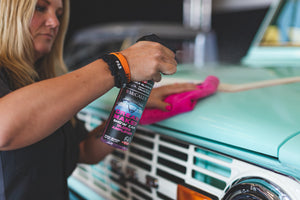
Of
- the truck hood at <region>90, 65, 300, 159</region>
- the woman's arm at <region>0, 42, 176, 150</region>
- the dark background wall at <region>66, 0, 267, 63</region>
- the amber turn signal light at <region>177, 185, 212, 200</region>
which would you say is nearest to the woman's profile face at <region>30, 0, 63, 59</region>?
the woman's arm at <region>0, 42, 176, 150</region>

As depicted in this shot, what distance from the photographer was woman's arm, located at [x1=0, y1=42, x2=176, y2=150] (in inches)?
21.7

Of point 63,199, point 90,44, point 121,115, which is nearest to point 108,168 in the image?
point 63,199

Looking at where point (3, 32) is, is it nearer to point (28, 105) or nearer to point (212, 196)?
point (28, 105)

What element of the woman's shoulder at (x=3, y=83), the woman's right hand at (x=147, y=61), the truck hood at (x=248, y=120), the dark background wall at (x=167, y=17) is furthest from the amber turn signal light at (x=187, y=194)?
the dark background wall at (x=167, y=17)

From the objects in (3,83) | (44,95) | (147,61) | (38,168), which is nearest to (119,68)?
(147,61)

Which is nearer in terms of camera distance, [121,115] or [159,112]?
[121,115]

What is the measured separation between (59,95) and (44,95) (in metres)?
0.03

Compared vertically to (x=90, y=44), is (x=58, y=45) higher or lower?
lower

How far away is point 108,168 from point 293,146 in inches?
28.1

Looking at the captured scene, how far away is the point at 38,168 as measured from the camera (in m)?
0.79

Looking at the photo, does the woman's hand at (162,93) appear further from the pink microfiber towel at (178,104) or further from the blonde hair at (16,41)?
the blonde hair at (16,41)

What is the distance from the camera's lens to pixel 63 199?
89 centimetres

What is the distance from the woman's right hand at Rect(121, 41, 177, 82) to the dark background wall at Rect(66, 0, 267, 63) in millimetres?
5834

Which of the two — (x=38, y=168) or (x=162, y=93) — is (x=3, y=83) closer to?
(x=38, y=168)
